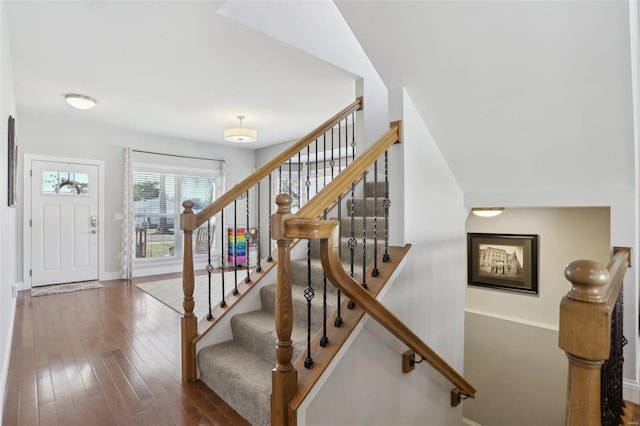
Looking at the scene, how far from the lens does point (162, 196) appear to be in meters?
6.81

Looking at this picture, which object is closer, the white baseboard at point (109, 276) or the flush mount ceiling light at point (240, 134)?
the flush mount ceiling light at point (240, 134)

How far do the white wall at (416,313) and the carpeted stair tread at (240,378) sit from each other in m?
0.35

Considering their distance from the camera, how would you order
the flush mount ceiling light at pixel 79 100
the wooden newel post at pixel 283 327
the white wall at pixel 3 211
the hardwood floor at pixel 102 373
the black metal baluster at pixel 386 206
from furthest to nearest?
the flush mount ceiling light at pixel 79 100 → the black metal baluster at pixel 386 206 → the white wall at pixel 3 211 → the hardwood floor at pixel 102 373 → the wooden newel post at pixel 283 327

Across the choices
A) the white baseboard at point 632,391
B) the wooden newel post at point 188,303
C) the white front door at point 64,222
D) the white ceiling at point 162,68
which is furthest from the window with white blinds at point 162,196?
the white baseboard at point 632,391

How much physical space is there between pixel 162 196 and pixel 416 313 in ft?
19.2

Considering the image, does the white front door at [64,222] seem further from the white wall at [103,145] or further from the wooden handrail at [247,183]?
the wooden handrail at [247,183]

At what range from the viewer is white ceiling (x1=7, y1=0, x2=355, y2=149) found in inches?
106

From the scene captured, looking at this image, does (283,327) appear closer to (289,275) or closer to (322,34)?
(289,275)

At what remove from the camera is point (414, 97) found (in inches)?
97.4

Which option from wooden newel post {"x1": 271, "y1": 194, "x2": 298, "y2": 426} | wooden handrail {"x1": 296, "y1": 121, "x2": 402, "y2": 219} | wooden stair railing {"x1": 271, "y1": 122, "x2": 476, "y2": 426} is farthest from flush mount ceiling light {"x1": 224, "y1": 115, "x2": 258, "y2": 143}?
wooden newel post {"x1": 271, "y1": 194, "x2": 298, "y2": 426}

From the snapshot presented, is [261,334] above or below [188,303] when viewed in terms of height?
below

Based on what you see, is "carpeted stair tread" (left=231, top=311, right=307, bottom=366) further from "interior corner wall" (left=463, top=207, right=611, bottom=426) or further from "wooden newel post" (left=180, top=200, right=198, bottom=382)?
"interior corner wall" (left=463, top=207, right=611, bottom=426)

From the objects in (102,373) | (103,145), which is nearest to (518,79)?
(102,373)

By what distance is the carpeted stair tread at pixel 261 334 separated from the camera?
7.25 feet
